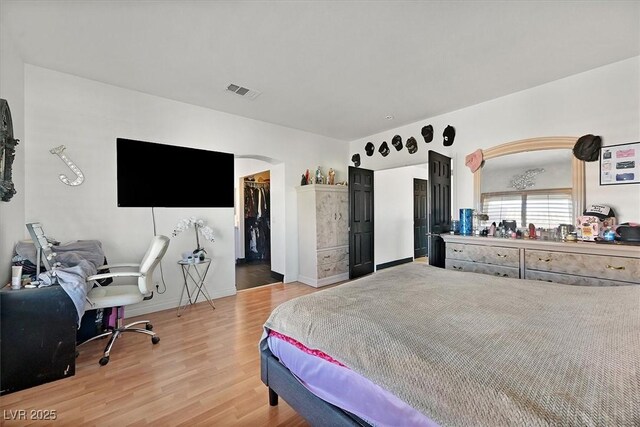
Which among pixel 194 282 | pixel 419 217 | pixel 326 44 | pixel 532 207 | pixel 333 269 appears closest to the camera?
pixel 326 44

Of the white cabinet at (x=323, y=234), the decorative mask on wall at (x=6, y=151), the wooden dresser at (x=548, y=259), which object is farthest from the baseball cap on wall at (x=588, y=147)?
the decorative mask on wall at (x=6, y=151)

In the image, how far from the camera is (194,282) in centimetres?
356

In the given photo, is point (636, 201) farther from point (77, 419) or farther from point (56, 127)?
point (56, 127)

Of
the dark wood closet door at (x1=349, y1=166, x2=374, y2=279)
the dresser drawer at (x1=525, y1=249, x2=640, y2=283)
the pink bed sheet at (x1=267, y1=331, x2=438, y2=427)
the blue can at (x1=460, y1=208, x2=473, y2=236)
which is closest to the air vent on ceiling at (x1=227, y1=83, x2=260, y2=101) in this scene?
the dark wood closet door at (x1=349, y1=166, x2=374, y2=279)

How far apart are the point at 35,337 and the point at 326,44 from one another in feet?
10.5

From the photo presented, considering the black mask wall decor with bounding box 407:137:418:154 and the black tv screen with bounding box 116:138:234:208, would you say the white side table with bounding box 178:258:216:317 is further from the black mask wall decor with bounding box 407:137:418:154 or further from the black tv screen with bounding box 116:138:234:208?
the black mask wall decor with bounding box 407:137:418:154

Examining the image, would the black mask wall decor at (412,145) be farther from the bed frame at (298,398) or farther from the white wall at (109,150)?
the bed frame at (298,398)

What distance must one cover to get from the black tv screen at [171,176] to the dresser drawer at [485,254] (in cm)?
312

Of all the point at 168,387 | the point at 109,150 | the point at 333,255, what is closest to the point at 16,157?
the point at 109,150

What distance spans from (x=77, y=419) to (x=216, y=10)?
280cm

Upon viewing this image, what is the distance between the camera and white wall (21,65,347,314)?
2668mm

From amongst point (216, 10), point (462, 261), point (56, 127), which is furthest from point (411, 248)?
point (56, 127)

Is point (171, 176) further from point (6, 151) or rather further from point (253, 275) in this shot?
point (253, 275)

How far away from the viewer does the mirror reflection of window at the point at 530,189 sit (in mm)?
2947
